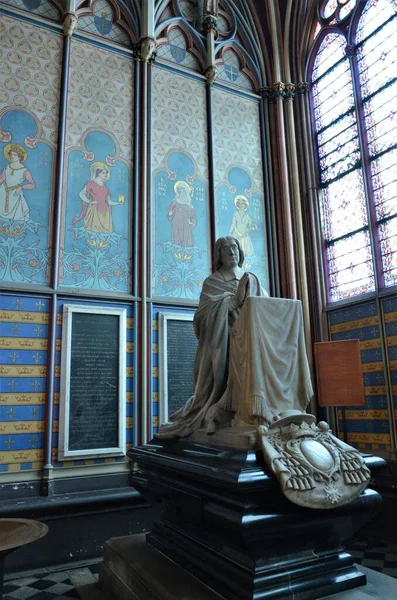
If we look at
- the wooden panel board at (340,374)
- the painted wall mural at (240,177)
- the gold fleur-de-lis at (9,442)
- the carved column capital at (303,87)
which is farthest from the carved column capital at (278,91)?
the gold fleur-de-lis at (9,442)

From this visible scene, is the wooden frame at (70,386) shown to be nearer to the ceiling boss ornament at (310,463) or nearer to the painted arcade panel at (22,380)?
the painted arcade panel at (22,380)

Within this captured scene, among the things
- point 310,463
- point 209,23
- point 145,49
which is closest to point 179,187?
point 145,49

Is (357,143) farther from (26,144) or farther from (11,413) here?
(11,413)

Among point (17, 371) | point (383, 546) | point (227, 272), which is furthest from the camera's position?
point (17, 371)

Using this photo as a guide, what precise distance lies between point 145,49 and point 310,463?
6795 mm

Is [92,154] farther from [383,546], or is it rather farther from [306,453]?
[383,546]

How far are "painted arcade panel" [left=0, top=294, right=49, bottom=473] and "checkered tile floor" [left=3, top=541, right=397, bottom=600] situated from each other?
1.27 m

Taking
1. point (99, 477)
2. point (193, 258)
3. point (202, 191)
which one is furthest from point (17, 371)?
point (202, 191)

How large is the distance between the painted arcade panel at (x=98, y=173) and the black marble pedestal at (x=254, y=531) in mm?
3679

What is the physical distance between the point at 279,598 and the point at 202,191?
5916mm

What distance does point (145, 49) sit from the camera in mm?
7082

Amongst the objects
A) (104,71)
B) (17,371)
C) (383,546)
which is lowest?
(383,546)

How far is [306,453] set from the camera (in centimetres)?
246

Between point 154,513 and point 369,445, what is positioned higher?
point 369,445
